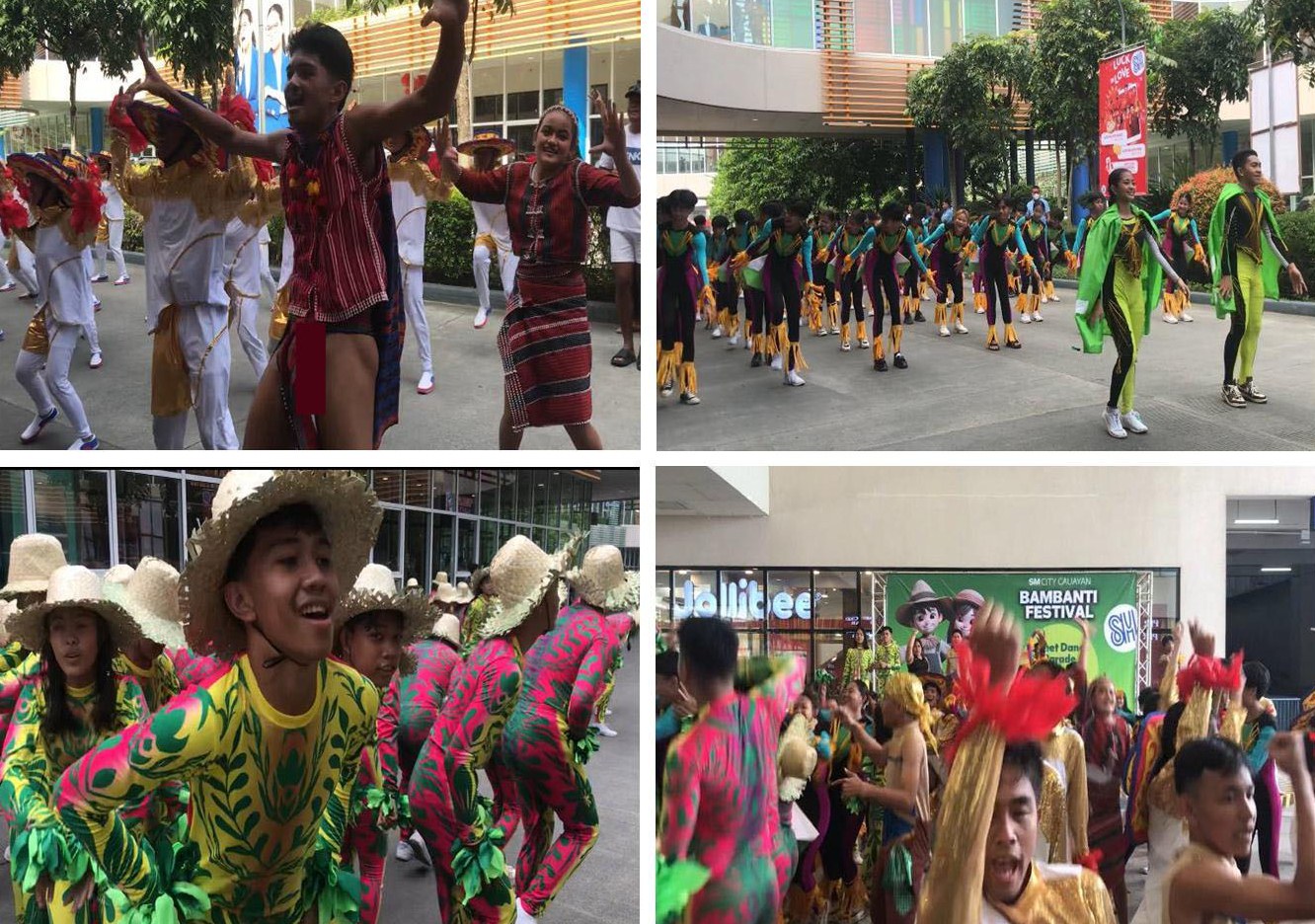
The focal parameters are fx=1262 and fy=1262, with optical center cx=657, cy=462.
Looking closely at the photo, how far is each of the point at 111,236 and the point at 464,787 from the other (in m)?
2.52

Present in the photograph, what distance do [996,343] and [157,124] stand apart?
4.05 meters

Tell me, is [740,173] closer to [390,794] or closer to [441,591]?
[441,591]

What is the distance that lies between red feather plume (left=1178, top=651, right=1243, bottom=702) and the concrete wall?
0.73m

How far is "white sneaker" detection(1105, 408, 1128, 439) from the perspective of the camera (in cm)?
516

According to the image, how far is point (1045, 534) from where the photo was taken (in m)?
5.27

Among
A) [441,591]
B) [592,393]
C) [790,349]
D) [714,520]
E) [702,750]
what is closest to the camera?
[702,750]

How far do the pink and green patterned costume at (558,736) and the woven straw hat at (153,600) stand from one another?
1.00 metres

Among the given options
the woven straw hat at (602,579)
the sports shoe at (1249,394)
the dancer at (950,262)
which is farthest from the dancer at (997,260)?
the woven straw hat at (602,579)

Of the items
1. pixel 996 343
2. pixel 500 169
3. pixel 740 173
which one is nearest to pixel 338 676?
pixel 500 169

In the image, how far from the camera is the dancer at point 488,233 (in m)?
3.63

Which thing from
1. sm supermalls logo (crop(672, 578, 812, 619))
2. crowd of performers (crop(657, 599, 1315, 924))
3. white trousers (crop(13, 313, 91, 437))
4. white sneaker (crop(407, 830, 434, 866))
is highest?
white trousers (crop(13, 313, 91, 437))

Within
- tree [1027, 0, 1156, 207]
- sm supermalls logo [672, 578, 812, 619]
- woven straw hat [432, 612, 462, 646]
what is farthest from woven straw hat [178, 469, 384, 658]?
tree [1027, 0, 1156, 207]

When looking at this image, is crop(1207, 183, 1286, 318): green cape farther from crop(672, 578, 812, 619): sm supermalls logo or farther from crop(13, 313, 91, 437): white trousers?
crop(13, 313, 91, 437): white trousers

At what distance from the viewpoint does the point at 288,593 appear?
2553 mm
